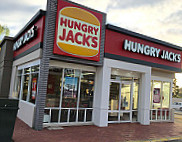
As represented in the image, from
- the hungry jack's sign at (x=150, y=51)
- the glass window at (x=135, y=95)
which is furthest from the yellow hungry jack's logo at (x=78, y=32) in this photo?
the glass window at (x=135, y=95)

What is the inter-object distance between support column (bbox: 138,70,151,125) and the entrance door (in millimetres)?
357

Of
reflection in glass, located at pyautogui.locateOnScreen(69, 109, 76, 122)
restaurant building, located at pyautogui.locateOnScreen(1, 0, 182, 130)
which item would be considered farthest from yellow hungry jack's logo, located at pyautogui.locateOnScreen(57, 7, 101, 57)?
reflection in glass, located at pyautogui.locateOnScreen(69, 109, 76, 122)

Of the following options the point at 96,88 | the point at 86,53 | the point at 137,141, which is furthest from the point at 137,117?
the point at 86,53

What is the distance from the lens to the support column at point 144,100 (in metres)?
11.8

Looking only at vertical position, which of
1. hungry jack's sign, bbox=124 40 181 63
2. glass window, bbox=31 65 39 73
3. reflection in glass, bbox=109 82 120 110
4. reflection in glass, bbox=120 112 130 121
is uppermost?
hungry jack's sign, bbox=124 40 181 63

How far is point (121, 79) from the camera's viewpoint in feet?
38.0

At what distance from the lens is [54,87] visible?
934 centimetres

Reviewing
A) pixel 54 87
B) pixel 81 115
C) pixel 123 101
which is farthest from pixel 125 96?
pixel 54 87

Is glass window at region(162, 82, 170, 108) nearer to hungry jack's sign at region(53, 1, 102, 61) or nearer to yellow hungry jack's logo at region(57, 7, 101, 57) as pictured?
hungry jack's sign at region(53, 1, 102, 61)

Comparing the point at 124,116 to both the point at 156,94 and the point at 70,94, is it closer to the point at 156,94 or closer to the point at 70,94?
the point at 156,94

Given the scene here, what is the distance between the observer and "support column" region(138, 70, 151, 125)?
11.8m

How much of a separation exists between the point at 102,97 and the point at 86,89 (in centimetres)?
102

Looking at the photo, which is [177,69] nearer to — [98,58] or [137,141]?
[98,58]

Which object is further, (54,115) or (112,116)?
(112,116)
